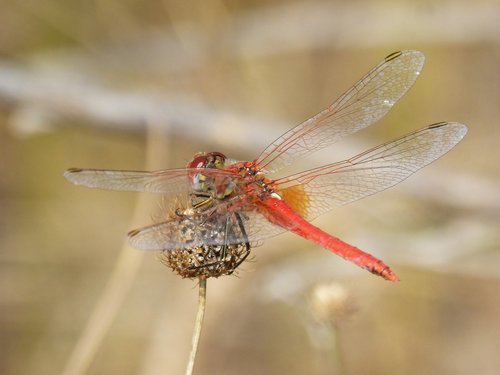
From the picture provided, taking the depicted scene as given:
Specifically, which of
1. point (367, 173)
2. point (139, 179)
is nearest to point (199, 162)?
point (139, 179)

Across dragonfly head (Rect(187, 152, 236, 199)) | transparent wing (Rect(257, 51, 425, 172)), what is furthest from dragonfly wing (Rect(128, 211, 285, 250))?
transparent wing (Rect(257, 51, 425, 172))

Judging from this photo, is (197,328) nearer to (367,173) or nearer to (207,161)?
(207,161)

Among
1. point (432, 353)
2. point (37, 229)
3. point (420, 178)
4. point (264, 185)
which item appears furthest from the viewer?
point (37, 229)

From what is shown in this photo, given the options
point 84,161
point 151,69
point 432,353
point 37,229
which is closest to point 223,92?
point 151,69

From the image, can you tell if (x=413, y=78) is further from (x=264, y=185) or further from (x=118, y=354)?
(x=118, y=354)

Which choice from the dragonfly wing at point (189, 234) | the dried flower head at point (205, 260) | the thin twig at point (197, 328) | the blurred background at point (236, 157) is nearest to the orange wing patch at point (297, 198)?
the dragonfly wing at point (189, 234)

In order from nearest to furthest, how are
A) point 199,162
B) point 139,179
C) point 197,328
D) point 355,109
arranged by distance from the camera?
point 197,328 → point 139,179 → point 199,162 → point 355,109
